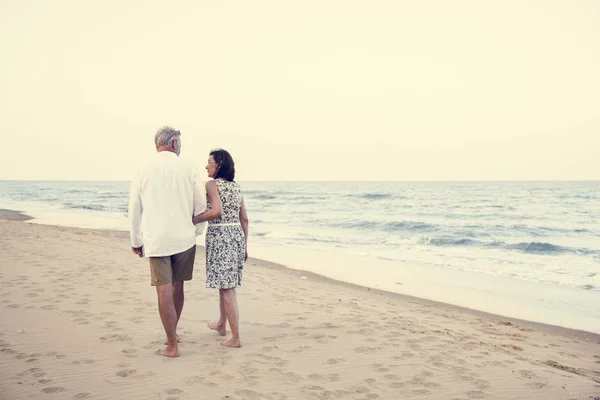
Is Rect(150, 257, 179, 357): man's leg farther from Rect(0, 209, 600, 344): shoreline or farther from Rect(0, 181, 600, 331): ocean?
Rect(0, 181, 600, 331): ocean

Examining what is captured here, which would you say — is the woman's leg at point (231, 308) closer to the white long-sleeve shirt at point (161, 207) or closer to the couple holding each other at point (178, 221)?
the couple holding each other at point (178, 221)

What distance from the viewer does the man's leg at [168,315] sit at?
12.3ft

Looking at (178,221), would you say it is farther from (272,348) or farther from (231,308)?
(272,348)

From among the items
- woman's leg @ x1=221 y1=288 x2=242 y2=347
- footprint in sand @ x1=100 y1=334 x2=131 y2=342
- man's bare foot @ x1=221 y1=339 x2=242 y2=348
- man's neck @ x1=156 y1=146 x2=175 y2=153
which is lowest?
man's bare foot @ x1=221 y1=339 x2=242 y2=348

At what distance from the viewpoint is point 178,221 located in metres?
3.70

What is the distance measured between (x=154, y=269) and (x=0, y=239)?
334 inches

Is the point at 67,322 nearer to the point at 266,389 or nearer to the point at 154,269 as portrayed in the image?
the point at 154,269

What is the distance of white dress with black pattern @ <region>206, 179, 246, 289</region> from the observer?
410cm

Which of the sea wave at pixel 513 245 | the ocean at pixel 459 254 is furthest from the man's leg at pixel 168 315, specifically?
the sea wave at pixel 513 245

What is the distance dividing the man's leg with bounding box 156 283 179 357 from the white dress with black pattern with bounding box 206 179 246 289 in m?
0.41

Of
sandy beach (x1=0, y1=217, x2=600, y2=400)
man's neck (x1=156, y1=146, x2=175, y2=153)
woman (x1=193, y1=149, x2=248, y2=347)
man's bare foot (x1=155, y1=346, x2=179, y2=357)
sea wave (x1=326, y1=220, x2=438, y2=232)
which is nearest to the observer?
sandy beach (x1=0, y1=217, x2=600, y2=400)

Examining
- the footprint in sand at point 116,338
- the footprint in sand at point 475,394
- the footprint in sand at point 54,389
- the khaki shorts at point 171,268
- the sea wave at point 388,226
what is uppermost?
the khaki shorts at point 171,268

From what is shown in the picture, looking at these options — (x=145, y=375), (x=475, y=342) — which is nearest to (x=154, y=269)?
(x=145, y=375)

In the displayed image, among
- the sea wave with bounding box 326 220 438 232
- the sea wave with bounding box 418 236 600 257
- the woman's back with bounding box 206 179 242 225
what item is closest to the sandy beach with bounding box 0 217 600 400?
the woman's back with bounding box 206 179 242 225
